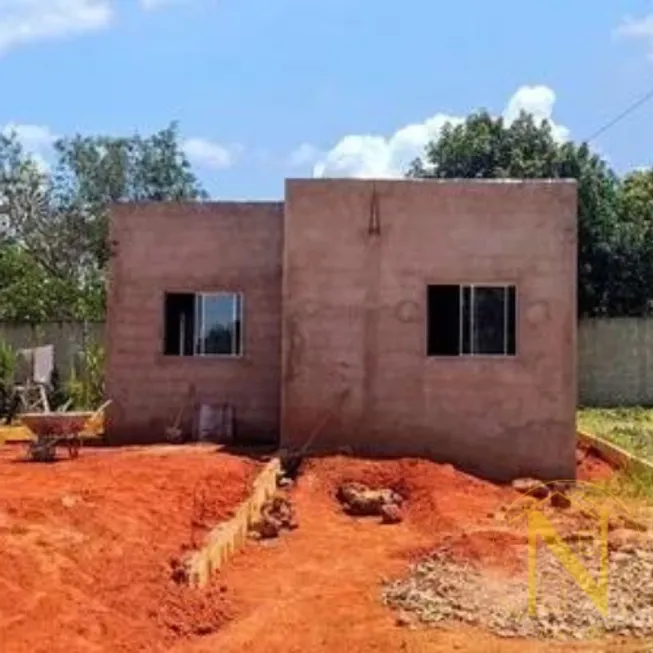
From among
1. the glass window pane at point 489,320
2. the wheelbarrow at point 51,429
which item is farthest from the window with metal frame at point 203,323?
the glass window pane at point 489,320

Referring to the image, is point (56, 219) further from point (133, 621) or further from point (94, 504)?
point (133, 621)

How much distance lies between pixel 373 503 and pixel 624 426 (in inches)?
447

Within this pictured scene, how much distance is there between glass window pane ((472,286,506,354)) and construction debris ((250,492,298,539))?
4.10 m

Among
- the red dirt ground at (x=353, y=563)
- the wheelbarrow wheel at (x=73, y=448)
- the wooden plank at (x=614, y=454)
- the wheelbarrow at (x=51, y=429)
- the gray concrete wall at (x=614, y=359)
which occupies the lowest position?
the red dirt ground at (x=353, y=563)

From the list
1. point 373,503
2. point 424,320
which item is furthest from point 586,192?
point 373,503

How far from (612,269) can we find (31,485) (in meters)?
23.0

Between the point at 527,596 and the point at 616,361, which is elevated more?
the point at 616,361

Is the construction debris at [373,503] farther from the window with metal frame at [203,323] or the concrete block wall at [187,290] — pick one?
the window with metal frame at [203,323]

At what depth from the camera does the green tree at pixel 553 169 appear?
32531mm

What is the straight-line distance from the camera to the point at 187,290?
60.3 ft

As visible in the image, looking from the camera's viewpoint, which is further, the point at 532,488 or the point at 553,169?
the point at 553,169

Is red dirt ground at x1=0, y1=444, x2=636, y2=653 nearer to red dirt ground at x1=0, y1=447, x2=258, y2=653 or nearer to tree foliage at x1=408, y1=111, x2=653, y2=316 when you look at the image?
red dirt ground at x1=0, y1=447, x2=258, y2=653

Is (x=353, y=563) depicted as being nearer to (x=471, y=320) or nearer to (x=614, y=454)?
(x=471, y=320)

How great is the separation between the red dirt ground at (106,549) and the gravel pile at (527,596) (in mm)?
1619
